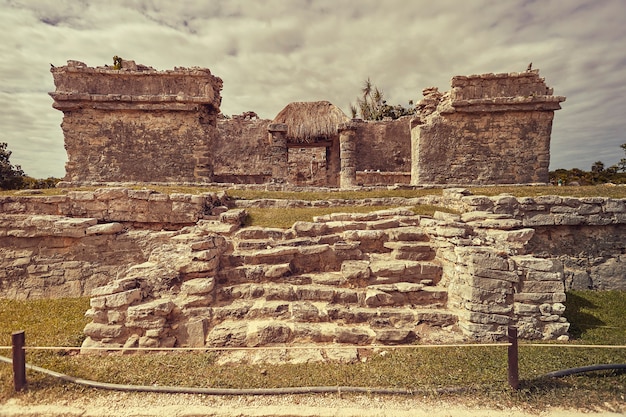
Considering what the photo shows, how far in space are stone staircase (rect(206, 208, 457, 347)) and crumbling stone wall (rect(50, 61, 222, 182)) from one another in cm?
895

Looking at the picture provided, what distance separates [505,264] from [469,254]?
0.70 meters

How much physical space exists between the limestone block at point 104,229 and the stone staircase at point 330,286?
343 centimetres

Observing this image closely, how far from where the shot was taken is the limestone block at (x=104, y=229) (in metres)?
8.22

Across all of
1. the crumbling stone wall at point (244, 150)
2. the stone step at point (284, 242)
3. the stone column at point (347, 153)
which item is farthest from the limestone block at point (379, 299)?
the crumbling stone wall at point (244, 150)

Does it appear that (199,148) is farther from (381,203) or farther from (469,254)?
(469,254)

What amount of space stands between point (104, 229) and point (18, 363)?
4424 millimetres

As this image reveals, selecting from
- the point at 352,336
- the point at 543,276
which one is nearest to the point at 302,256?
the point at 352,336

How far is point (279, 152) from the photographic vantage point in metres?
17.1

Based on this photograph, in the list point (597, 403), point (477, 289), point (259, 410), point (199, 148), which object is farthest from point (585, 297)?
point (199, 148)

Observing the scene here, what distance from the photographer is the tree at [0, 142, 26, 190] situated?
2262cm

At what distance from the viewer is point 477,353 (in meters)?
5.29

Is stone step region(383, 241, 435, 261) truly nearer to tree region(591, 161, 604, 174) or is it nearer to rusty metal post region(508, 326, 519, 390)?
rusty metal post region(508, 326, 519, 390)

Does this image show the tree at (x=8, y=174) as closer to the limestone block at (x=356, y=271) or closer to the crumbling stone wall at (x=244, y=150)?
the crumbling stone wall at (x=244, y=150)

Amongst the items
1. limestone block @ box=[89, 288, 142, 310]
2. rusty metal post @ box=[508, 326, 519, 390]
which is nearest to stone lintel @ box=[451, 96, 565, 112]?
rusty metal post @ box=[508, 326, 519, 390]
